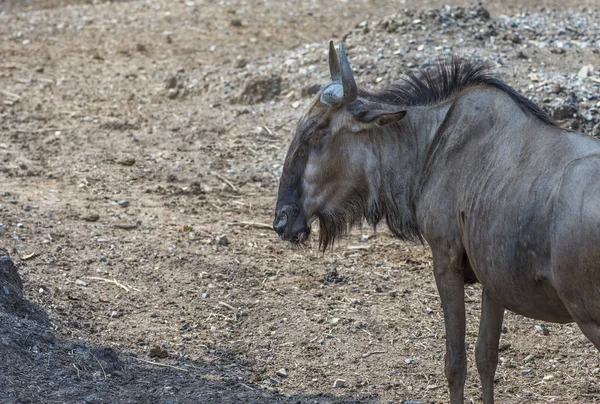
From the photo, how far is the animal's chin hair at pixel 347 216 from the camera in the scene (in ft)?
20.2

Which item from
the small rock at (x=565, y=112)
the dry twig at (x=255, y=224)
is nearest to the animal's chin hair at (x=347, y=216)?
the dry twig at (x=255, y=224)

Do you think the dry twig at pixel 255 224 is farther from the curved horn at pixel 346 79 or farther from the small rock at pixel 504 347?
the curved horn at pixel 346 79

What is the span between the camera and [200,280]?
321 inches

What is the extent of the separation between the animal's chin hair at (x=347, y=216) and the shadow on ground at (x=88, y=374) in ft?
3.94

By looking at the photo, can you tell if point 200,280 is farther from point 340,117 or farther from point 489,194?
point 489,194

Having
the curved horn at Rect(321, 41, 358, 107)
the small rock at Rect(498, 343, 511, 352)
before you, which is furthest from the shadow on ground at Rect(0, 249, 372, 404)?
the curved horn at Rect(321, 41, 358, 107)

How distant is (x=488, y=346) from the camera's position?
240 inches

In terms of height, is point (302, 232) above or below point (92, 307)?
above

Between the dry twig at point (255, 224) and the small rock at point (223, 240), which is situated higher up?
the small rock at point (223, 240)

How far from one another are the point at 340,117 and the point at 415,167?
61cm

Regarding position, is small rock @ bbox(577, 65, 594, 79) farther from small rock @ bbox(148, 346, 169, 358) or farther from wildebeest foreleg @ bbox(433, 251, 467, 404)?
small rock @ bbox(148, 346, 169, 358)

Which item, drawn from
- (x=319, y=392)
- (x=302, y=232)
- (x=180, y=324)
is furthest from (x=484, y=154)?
(x=180, y=324)

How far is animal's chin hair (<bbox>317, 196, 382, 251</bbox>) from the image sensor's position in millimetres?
6172

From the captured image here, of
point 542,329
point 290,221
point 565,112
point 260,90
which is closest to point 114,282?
point 290,221
